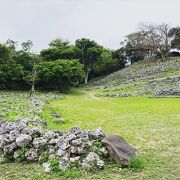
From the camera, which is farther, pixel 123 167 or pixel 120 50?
pixel 120 50

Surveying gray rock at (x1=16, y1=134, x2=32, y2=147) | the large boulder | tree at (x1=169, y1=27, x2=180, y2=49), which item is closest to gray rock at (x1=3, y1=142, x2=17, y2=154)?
gray rock at (x1=16, y1=134, x2=32, y2=147)

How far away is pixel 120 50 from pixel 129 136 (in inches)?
2615

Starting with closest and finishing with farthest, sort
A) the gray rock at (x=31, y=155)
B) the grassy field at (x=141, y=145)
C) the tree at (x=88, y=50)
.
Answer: the grassy field at (x=141, y=145)
the gray rock at (x=31, y=155)
the tree at (x=88, y=50)

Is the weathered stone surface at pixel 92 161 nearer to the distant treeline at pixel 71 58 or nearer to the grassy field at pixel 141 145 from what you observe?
the grassy field at pixel 141 145

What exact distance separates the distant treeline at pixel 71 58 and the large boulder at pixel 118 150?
37357 mm

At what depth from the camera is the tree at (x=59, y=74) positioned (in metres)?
47.1

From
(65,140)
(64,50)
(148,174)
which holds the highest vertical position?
(64,50)

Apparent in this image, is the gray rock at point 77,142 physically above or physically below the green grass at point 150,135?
above

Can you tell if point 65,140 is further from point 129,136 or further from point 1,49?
point 1,49

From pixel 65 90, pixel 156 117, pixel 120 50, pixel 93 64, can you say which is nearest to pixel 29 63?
pixel 65 90


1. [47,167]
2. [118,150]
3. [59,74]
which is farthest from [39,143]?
[59,74]

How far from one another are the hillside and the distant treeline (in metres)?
4.49

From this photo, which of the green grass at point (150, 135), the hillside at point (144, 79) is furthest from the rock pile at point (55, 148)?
the hillside at point (144, 79)

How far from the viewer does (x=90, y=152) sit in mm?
8641
